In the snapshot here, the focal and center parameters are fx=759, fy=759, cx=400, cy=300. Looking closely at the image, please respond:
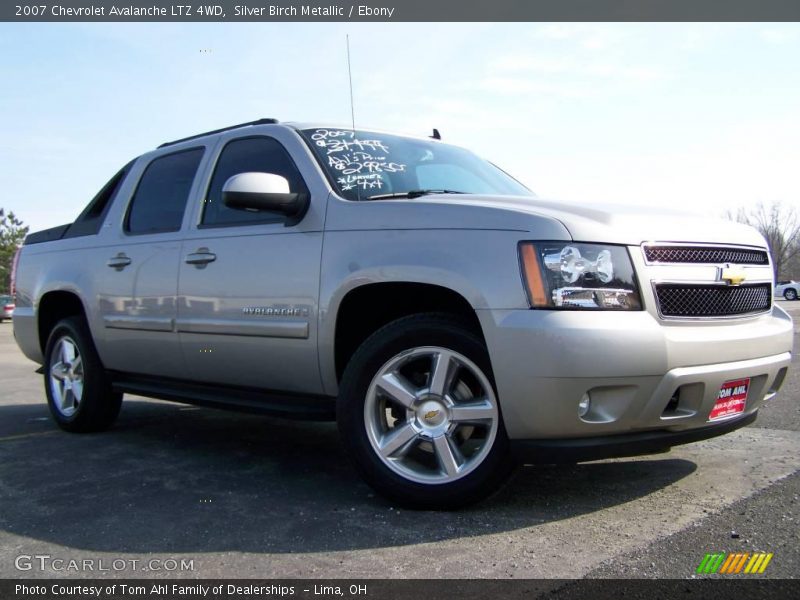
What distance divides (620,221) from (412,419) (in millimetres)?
1227

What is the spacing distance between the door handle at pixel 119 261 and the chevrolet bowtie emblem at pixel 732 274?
3.54m

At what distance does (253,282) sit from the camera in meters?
4.00

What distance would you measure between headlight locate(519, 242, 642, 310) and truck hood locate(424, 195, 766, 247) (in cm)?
6

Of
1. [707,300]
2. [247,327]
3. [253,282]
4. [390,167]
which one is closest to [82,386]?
[247,327]

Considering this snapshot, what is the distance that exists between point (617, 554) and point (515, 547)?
0.37 metres

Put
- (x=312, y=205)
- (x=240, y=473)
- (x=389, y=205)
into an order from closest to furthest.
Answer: (x=389, y=205)
(x=312, y=205)
(x=240, y=473)

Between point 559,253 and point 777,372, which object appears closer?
point 559,253

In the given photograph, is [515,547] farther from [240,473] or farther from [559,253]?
[240,473]

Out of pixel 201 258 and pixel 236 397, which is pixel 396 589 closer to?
pixel 236 397

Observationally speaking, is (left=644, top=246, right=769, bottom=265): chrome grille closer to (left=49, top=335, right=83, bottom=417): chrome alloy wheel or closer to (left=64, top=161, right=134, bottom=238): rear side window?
(left=64, top=161, right=134, bottom=238): rear side window

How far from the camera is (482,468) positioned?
10.4 feet

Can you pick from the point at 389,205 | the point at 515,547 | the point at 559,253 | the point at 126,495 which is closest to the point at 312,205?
the point at 389,205

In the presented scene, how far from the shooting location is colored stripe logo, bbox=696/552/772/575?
8.38ft

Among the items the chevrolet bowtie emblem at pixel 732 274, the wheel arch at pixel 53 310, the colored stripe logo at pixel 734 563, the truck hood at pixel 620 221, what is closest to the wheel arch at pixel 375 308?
the truck hood at pixel 620 221
